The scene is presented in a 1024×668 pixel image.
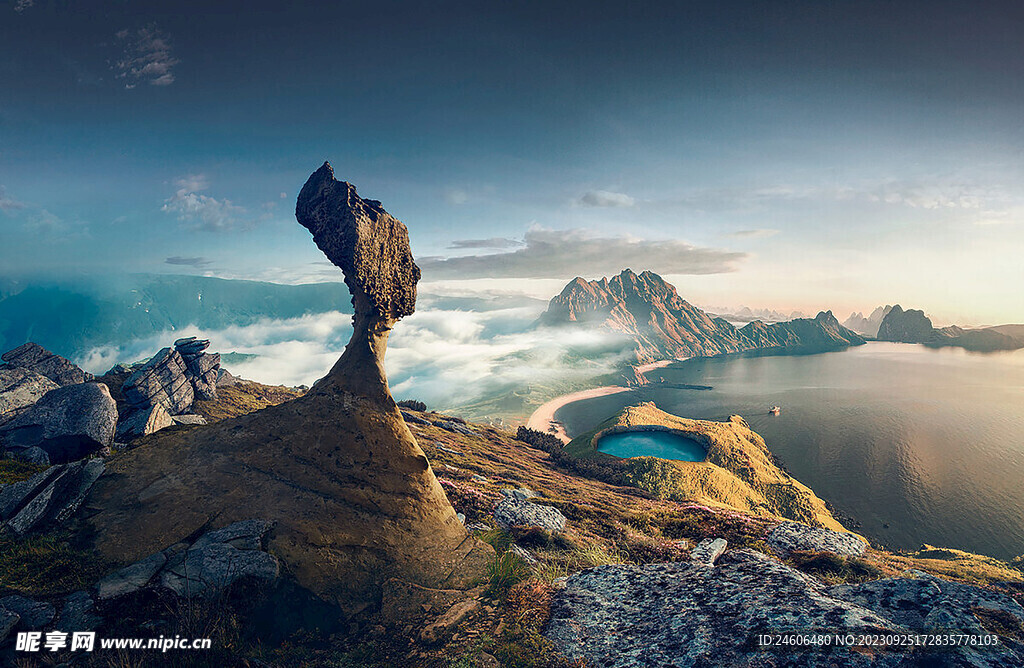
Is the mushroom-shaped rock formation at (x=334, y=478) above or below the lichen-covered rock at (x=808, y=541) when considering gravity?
above

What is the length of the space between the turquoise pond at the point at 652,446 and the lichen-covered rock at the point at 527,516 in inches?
2193

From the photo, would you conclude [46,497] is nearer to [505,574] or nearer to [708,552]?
[505,574]

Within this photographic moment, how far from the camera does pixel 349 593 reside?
32.6 ft

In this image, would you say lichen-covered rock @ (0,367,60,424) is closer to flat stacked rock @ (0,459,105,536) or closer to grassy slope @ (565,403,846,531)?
flat stacked rock @ (0,459,105,536)

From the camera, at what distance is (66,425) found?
1859 cm

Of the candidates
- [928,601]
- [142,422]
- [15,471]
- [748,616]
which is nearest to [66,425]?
[15,471]

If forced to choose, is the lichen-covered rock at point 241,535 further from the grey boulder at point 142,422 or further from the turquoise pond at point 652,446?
the turquoise pond at point 652,446

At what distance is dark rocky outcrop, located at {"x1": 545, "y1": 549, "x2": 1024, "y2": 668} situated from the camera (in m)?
6.70

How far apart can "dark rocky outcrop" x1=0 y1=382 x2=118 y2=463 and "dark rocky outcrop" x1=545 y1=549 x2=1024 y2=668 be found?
2348 centimetres

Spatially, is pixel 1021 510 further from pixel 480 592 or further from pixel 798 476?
pixel 480 592

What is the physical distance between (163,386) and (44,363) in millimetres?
8158

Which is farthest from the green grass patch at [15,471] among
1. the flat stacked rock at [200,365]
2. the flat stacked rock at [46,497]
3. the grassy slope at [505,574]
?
the flat stacked rock at [200,365]

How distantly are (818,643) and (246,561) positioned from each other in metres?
12.3

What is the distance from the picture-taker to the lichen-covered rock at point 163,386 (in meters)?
29.0
